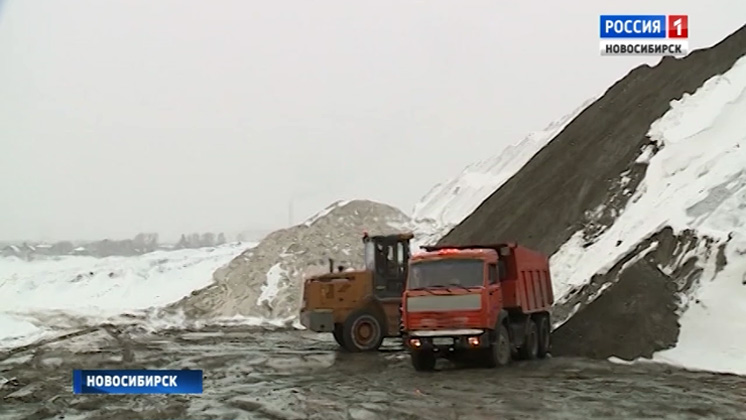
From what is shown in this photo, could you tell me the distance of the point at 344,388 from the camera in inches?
485

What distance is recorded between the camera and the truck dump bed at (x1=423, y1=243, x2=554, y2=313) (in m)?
14.8

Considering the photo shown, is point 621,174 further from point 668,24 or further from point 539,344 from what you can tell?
point 668,24

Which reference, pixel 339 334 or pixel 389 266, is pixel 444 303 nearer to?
pixel 389 266

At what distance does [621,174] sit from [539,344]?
9242mm

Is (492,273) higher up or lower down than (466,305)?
higher up

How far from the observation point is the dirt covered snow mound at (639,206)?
1609 cm

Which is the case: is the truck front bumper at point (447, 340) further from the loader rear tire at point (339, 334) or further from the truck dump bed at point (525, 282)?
the loader rear tire at point (339, 334)

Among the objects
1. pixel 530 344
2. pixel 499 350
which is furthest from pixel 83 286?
pixel 530 344

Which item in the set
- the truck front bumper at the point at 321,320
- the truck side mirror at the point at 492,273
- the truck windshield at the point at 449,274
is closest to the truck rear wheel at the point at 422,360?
the truck windshield at the point at 449,274

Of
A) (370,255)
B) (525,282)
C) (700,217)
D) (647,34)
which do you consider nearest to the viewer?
(647,34)

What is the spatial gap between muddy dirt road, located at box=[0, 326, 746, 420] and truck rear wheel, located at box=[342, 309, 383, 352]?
403 mm

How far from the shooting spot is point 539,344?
1614 cm

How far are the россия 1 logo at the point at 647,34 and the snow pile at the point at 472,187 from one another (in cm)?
619

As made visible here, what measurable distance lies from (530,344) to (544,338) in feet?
2.74
